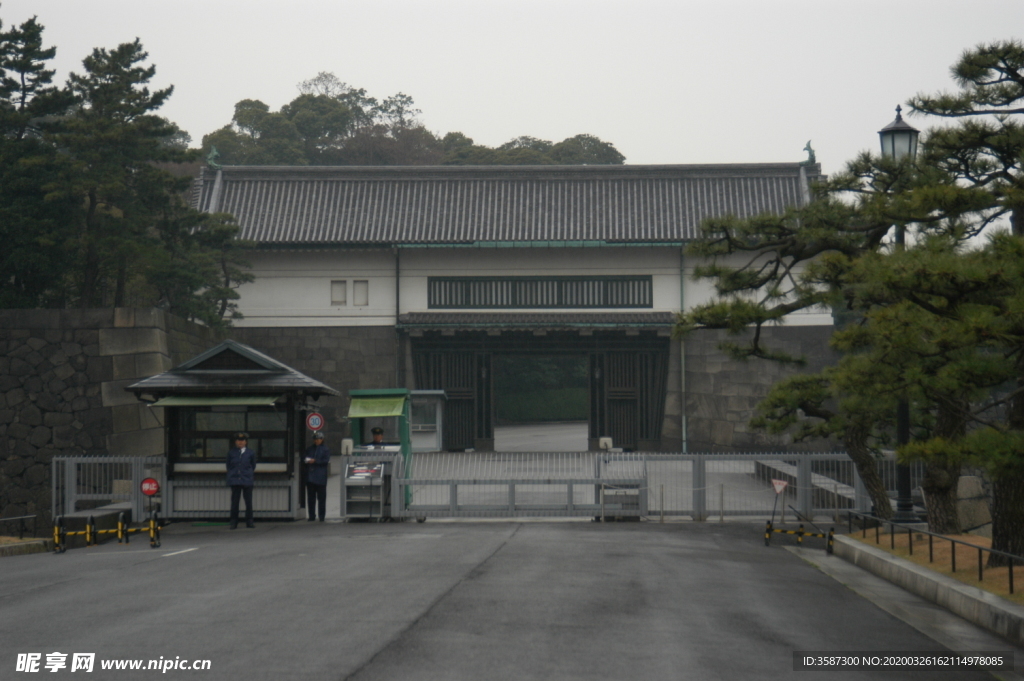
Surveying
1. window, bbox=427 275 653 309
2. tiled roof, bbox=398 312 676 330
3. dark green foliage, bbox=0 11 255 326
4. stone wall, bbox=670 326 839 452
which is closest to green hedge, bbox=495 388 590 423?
window, bbox=427 275 653 309

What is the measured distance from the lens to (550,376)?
61688 mm

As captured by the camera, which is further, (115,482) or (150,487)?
(115,482)

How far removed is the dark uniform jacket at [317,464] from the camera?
20.0 metres

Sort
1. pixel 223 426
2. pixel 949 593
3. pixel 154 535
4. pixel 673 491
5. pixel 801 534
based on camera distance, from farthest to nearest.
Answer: pixel 673 491 → pixel 223 426 → pixel 801 534 → pixel 154 535 → pixel 949 593

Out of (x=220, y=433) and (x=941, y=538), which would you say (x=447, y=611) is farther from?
(x=220, y=433)

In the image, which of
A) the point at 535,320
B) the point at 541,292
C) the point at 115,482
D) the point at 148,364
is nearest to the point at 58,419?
the point at 148,364

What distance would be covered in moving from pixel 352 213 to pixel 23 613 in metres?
26.8

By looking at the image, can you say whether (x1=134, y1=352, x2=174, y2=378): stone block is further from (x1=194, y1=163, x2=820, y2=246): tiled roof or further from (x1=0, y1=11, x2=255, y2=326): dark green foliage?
(x1=194, y1=163, x2=820, y2=246): tiled roof

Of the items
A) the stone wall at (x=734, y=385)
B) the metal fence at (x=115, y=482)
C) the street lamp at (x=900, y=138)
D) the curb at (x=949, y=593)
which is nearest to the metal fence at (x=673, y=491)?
the metal fence at (x=115, y=482)

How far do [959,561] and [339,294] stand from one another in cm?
2548

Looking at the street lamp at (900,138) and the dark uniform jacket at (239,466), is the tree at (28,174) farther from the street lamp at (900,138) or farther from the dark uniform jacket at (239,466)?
the street lamp at (900,138)

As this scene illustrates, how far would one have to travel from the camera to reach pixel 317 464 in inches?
789

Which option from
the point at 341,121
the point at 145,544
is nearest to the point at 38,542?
the point at 145,544

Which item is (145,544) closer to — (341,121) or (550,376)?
(550,376)
